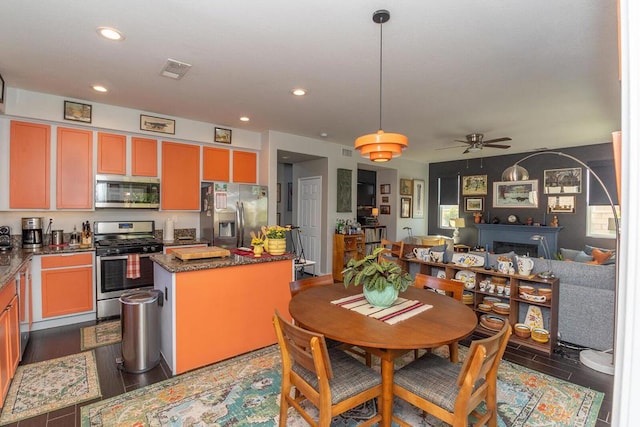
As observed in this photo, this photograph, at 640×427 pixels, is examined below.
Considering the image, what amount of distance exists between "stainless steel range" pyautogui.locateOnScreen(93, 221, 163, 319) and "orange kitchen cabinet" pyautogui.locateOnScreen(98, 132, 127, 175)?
749 mm

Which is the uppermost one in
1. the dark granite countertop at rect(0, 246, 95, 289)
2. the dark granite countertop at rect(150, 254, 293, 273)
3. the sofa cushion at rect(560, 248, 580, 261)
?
the dark granite countertop at rect(150, 254, 293, 273)

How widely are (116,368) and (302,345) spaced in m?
2.15

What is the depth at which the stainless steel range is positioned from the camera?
150 inches

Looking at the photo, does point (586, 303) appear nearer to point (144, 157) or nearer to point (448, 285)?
point (448, 285)

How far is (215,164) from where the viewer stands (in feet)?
16.4

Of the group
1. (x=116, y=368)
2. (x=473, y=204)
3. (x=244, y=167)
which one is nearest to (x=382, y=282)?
(x=116, y=368)

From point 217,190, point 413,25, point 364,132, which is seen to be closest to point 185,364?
point 217,190

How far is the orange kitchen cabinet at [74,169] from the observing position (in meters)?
3.83

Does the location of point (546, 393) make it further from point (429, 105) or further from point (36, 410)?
point (36, 410)

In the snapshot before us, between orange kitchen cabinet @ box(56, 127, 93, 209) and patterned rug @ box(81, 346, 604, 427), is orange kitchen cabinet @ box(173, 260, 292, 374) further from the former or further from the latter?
orange kitchen cabinet @ box(56, 127, 93, 209)

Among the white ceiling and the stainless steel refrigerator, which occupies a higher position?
the white ceiling

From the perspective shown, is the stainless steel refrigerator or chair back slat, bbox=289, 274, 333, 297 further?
the stainless steel refrigerator

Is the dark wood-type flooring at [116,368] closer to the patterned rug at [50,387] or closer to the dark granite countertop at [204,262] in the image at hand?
the patterned rug at [50,387]

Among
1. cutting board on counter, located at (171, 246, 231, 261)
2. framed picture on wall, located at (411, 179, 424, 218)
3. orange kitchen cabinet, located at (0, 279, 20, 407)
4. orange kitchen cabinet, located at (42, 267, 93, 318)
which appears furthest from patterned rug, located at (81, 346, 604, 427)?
framed picture on wall, located at (411, 179, 424, 218)
